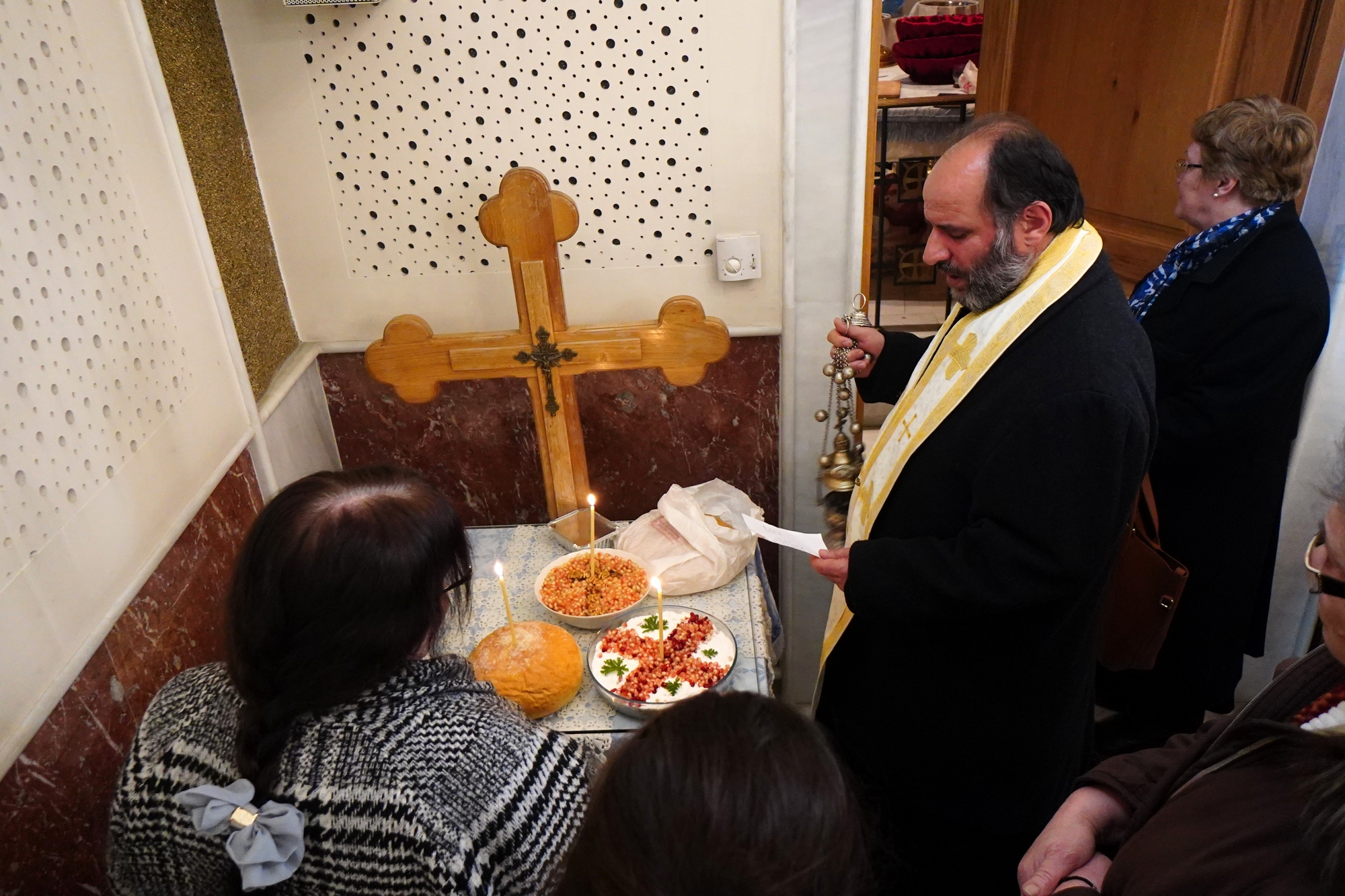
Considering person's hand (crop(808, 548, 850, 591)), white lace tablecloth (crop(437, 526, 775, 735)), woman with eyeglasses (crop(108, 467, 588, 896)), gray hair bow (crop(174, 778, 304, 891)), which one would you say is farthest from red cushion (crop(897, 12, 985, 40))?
gray hair bow (crop(174, 778, 304, 891))

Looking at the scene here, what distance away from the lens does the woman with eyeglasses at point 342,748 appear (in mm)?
927

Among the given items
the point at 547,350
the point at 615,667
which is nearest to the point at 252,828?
the point at 615,667

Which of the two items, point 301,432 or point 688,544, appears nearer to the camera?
point 688,544

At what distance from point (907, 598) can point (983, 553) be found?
158mm

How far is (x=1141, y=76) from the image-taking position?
2.56m

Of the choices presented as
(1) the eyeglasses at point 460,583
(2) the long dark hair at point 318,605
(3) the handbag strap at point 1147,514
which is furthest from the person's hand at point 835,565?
(3) the handbag strap at point 1147,514

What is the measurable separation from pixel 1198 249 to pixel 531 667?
→ 6.07 feet

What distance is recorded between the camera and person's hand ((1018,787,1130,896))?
3.92ft

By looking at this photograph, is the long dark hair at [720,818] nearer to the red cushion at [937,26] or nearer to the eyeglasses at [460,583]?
the eyeglasses at [460,583]

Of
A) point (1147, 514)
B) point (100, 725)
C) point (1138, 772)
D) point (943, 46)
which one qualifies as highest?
point (943, 46)

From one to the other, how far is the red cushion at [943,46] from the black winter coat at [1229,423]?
2.63 m

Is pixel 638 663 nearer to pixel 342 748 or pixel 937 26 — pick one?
pixel 342 748

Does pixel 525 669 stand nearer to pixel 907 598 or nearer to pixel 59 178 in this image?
pixel 907 598

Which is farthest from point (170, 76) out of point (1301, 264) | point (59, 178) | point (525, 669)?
point (1301, 264)
